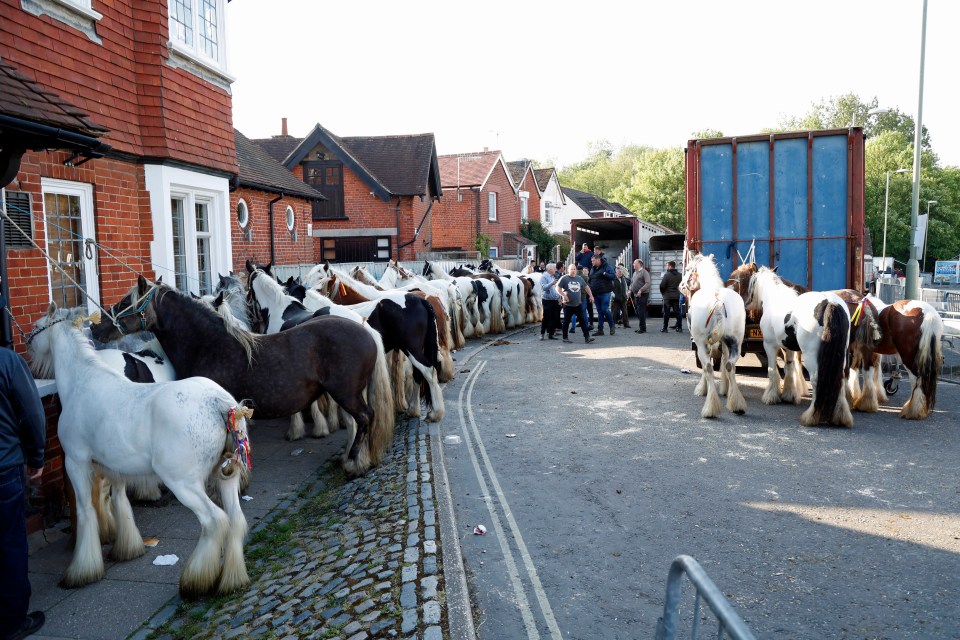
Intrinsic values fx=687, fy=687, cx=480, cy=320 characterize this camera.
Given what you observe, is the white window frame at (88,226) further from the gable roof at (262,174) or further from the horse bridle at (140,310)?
the gable roof at (262,174)

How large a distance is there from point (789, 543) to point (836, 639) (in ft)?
4.24

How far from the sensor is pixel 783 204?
1126cm

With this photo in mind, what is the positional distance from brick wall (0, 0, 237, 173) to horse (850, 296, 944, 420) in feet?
29.5

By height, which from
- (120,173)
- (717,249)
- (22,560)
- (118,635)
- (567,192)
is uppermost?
(567,192)

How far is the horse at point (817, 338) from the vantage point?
26.7 ft

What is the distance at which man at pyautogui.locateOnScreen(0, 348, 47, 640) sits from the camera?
155 inches

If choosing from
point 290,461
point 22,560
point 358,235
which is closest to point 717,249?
point 290,461

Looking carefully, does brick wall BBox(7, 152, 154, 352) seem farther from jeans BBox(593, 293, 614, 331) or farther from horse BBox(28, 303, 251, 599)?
jeans BBox(593, 293, 614, 331)

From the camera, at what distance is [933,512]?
5.55 metres

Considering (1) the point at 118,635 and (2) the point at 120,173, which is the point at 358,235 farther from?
(1) the point at 118,635

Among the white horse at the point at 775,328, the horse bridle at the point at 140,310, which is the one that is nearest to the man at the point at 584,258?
the white horse at the point at 775,328

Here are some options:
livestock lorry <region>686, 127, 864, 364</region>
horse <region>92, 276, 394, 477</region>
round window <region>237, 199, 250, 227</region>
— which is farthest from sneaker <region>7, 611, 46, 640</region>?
round window <region>237, 199, 250, 227</region>

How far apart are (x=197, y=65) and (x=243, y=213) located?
7.73m

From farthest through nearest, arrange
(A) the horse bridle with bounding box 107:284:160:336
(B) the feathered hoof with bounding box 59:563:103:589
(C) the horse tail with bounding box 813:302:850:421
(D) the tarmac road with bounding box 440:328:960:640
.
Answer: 1. (C) the horse tail with bounding box 813:302:850:421
2. (A) the horse bridle with bounding box 107:284:160:336
3. (B) the feathered hoof with bounding box 59:563:103:589
4. (D) the tarmac road with bounding box 440:328:960:640
